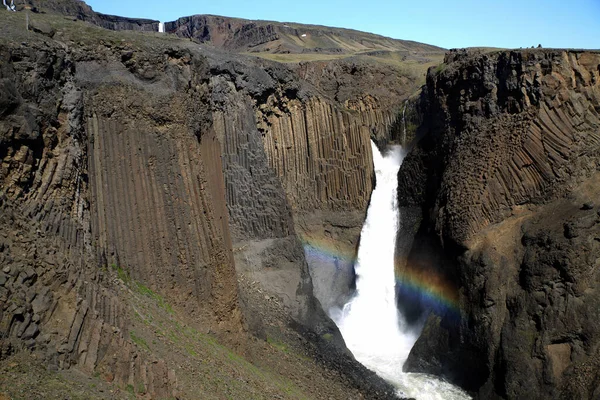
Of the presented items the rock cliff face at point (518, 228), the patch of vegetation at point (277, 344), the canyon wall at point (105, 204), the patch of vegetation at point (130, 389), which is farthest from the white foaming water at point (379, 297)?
the patch of vegetation at point (130, 389)

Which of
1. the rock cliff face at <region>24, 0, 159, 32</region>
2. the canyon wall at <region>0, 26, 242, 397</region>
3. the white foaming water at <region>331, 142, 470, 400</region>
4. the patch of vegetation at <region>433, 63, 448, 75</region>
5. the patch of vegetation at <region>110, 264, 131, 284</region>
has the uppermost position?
the rock cliff face at <region>24, 0, 159, 32</region>

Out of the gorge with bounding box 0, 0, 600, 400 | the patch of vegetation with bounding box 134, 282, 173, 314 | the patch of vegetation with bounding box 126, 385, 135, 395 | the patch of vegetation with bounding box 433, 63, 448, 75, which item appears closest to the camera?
the patch of vegetation with bounding box 126, 385, 135, 395

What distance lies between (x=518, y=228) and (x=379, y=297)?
8.82m

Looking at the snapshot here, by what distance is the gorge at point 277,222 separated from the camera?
14.2 meters

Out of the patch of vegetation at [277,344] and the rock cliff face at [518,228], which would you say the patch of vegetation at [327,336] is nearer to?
the patch of vegetation at [277,344]

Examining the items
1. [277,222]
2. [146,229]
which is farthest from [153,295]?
[277,222]

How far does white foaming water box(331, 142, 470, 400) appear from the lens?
28500 millimetres

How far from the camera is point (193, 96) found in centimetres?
2094

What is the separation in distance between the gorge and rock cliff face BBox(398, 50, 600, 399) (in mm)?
81

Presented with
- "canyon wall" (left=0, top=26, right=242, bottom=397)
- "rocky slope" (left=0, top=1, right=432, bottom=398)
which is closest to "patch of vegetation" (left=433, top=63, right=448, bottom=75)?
"rocky slope" (left=0, top=1, right=432, bottom=398)

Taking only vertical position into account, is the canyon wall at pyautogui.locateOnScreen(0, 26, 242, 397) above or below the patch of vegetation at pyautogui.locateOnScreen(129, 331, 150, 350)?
above

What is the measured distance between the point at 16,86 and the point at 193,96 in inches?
Answer: 266

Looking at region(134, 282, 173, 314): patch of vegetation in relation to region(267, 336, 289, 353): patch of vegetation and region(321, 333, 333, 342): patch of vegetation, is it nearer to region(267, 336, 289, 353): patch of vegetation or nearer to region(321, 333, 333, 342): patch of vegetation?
region(267, 336, 289, 353): patch of vegetation

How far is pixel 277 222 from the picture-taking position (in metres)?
28.8
